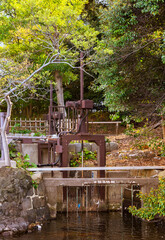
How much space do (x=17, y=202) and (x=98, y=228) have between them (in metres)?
2.29

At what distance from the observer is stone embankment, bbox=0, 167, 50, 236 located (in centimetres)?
1020

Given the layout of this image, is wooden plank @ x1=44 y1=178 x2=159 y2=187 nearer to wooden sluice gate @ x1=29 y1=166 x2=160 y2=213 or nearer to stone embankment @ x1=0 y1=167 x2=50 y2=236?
wooden sluice gate @ x1=29 y1=166 x2=160 y2=213

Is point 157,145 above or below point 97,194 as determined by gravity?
above

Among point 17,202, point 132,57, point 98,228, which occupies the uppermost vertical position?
point 132,57

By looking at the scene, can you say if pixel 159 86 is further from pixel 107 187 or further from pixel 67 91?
pixel 67 91

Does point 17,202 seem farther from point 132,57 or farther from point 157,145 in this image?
point 157,145

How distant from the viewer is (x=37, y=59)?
20.9 metres

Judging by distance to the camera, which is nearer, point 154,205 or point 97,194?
point 154,205

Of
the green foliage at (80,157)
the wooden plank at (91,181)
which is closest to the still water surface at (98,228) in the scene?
the wooden plank at (91,181)

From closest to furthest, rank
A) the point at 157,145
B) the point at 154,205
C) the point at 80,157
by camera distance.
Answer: the point at 154,205 < the point at 157,145 < the point at 80,157

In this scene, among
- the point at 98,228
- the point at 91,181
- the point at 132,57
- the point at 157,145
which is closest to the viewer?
the point at 98,228

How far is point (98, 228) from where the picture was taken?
10.5 meters

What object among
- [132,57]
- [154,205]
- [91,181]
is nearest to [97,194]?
[91,181]

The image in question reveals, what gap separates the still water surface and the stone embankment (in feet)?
1.39
